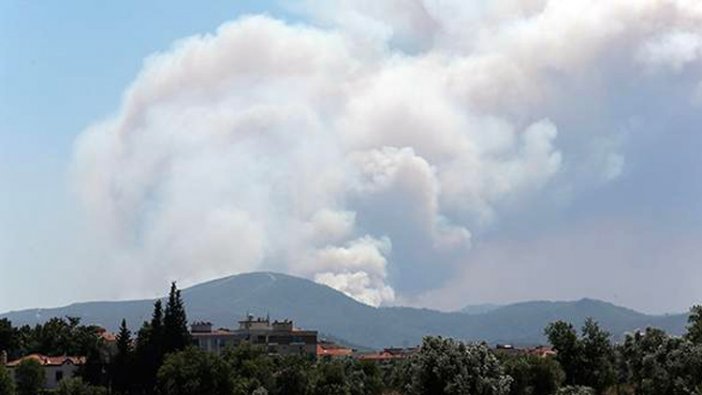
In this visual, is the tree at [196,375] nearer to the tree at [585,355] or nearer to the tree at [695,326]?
the tree at [585,355]

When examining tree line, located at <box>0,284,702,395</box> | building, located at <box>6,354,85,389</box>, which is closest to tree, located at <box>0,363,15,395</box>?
tree line, located at <box>0,284,702,395</box>

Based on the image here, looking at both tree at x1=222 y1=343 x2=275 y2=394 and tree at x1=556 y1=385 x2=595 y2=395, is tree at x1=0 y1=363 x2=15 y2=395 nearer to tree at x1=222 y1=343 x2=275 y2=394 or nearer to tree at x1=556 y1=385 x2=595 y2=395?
tree at x1=222 y1=343 x2=275 y2=394

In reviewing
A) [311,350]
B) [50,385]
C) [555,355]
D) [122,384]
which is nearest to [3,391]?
[122,384]

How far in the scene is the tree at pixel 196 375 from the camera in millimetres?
88375

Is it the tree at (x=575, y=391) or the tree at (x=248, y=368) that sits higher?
the tree at (x=248, y=368)

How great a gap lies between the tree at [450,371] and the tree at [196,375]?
3355 cm

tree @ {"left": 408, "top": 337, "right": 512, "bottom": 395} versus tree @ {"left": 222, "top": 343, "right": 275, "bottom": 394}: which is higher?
tree @ {"left": 222, "top": 343, "right": 275, "bottom": 394}

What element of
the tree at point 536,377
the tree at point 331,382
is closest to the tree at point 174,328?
the tree at point 331,382

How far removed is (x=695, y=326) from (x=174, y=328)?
5642 cm

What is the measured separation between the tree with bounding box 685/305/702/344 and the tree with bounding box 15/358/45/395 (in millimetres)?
73053

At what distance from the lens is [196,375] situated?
8856cm

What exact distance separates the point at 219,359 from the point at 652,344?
125 ft

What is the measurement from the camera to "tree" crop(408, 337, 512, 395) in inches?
2261

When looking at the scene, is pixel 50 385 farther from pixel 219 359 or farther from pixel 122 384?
pixel 219 359
